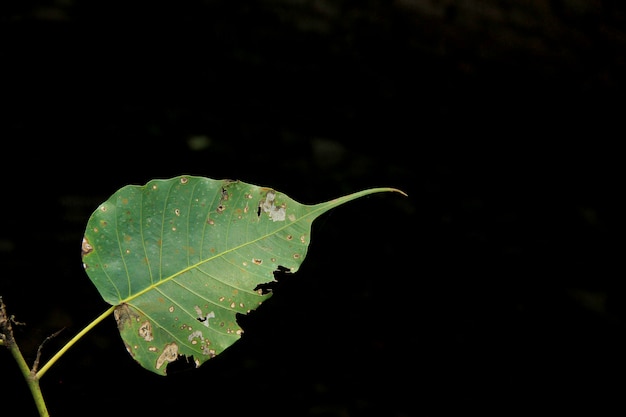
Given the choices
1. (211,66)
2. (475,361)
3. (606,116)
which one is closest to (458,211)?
(475,361)

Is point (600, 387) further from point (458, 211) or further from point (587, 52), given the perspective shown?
point (587, 52)

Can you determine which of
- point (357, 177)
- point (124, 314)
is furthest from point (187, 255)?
point (357, 177)

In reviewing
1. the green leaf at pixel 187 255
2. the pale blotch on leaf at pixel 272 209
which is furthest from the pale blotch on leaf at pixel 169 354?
the pale blotch on leaf at pixel 272 209

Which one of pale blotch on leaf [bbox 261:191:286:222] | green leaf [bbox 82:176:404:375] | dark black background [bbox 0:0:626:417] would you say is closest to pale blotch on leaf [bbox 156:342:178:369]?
green leaf [bbox 82:176:404:375]

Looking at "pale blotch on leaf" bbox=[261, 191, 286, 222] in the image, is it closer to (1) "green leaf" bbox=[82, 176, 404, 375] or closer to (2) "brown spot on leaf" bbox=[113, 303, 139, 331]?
(1) "green leaf" bbox=[82, 176, 404, 375]

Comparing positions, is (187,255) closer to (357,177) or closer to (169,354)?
(169,354)

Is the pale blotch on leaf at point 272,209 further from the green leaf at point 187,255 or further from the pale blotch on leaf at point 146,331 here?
the pale blotch on leaf at point 146,331
